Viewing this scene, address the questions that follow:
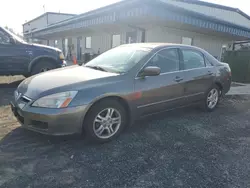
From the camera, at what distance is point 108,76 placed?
3330 millimetres

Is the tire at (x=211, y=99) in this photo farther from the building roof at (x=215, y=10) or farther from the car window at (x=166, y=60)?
the building roof at (x=215, y=10)

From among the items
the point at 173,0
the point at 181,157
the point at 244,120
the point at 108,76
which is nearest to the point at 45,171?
the point at 108,76

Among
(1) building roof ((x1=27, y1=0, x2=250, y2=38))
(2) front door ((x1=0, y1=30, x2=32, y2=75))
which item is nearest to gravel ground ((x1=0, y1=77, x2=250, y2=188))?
(2) front door ((x1=0, y1=30, x2=32, y2=75))

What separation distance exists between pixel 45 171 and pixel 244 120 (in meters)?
4.31

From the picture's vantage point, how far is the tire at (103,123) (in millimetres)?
3111

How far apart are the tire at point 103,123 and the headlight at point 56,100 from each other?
37cm

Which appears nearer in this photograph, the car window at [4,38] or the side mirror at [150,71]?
the side mirror at [150,71]

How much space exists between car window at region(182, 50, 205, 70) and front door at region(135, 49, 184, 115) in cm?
25

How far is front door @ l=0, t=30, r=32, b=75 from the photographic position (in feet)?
21.6

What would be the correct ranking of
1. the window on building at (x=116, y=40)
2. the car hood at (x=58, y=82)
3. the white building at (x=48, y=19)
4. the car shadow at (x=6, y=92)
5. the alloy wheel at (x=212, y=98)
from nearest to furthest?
the car hood at (x=58, y=82) → the alloy wheel at (x=212, y=98) → the car shadow at (x=6, y=92) → the window on building at (x=116, y=40) → the white building at (x=48, y=19)

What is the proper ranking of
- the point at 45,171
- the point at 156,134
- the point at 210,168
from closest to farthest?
the point at 45,171, the point at 210,168, the point at 156,134

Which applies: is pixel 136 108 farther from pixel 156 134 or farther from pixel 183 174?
pixel 183 174

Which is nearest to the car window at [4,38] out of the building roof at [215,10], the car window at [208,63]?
the car window at [208,63]

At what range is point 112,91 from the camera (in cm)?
321
